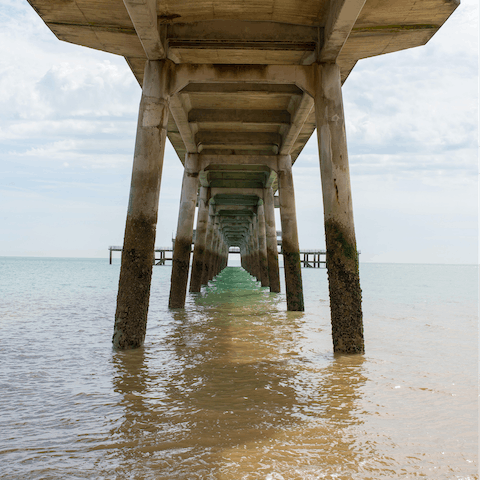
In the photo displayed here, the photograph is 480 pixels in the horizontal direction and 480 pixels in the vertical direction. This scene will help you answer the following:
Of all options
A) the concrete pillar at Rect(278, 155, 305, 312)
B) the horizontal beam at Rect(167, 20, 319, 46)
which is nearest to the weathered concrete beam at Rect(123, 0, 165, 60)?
the horizontal beam at Rect(167, 20, 319, 46)

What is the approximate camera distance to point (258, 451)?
288 cm

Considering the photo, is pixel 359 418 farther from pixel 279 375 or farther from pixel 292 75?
pixel 292 75

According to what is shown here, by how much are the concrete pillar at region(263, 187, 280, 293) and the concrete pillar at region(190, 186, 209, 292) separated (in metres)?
2.36

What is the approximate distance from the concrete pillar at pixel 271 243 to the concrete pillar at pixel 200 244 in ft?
7.75

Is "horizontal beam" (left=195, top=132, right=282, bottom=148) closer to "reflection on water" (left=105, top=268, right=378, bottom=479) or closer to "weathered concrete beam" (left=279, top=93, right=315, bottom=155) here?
"weathered concrete beam" (left=279, top=93, right=315, bottom=155)

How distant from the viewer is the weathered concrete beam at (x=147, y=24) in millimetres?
5832

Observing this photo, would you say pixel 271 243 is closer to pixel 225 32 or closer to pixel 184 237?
pixel 184 237

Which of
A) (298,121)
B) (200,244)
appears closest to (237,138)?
(298,121)

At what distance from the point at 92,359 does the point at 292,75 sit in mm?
5080

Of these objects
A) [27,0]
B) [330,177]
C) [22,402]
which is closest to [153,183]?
[330,177]

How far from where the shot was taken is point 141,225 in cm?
646

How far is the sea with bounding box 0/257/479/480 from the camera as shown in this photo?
107 inches

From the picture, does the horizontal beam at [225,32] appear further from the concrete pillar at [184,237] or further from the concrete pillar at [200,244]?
the concrete pillar at [200,244]

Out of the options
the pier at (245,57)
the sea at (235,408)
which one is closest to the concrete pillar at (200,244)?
the pier at (245,57)
